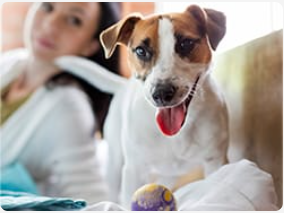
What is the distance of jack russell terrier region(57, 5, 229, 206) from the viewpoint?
0.52 m

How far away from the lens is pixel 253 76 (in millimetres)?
577

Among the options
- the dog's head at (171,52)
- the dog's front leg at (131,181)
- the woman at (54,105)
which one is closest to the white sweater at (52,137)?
the woman at (54,105)

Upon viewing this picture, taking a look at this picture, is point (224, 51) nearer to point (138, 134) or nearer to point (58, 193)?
point (138, 134)

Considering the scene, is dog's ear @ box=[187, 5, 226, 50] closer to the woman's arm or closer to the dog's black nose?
the dog's black nose

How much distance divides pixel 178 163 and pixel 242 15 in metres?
0.20

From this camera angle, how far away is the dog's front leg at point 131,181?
0.59 meters

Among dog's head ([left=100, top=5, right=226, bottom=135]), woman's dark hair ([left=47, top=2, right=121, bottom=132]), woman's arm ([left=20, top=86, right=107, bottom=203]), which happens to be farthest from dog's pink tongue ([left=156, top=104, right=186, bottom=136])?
woman's arm ([left=20, top=86, right=107, bottom=203])

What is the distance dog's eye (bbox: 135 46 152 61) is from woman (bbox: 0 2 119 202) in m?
0.17

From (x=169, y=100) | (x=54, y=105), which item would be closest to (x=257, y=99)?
(x=169, y=100)

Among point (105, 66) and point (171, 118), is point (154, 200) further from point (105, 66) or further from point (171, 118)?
point (105, 66)

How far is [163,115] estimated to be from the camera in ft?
1.75

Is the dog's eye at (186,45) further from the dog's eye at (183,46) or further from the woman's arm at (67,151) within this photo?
the woman's arm at (67,151)

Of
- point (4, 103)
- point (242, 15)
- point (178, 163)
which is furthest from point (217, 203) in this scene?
point (4, 103)

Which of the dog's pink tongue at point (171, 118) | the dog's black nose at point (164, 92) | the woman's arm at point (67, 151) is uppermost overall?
the dog's black nose at point (164, 92)
